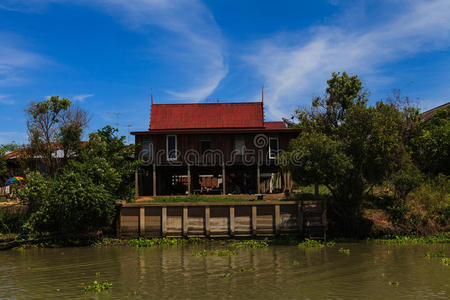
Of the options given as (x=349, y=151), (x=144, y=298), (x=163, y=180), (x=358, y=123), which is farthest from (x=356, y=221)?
(x=163, y=180)

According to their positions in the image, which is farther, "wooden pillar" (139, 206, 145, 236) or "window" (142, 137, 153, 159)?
"window" (142, 137, 153, 159)

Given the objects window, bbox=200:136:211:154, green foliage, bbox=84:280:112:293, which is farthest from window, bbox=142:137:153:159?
green foliage, bbox=84:280:112:293

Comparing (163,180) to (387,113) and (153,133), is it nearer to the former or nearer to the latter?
(153,133)

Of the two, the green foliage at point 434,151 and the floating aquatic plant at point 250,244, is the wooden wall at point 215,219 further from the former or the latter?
the green foliage at point 434,151

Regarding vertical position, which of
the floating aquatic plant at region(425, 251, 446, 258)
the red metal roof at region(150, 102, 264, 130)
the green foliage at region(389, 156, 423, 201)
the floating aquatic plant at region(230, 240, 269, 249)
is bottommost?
the floating aquatic plant at region(425, 251, 446, 258)

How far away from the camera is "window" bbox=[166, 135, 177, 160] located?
32.6 m

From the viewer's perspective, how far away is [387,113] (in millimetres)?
21828

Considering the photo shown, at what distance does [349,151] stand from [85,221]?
45.3ft

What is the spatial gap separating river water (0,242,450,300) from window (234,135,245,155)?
13570 millimetres

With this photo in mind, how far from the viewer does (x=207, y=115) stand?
35.5 meters

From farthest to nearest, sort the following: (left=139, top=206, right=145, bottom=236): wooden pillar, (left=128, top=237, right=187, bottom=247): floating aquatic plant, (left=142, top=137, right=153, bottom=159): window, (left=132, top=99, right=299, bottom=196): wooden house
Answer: (left=142, top=137, right=153, bottom=159): window < (left=132, top=99, right=299, bottom=196): wooden house < (left=139, top=206, right=145, bottom=236): wooden pillar < (left=128, top=237, right=187, bottom=247): floating aquatic plant

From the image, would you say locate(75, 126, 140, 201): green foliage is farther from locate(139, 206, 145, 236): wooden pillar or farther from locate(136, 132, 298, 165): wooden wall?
locate(136, 132, 298, 165): wooden wall

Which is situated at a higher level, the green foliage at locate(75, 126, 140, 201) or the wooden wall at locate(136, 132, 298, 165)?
the wooden wall at locate(136, 132, 298, 165)

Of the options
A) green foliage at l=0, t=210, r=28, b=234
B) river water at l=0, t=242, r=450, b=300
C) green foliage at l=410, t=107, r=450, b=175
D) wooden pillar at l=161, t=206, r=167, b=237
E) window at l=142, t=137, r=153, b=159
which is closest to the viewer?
river water at l=0, t=242, r=450, b=300
